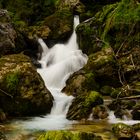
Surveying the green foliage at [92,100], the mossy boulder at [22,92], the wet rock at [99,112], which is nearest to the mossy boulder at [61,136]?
the wet rock at [99,112]

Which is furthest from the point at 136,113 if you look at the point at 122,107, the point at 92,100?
the point at 92,100

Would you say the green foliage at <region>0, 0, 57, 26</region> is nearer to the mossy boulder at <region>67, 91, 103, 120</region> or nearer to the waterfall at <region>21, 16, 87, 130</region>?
the waterfall at <region>21, 16, 87, 130</region>

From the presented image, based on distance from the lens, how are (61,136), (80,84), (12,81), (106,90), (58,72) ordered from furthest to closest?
(58,72)
(80,84)
(106,90)
(12,81)
(61,136)

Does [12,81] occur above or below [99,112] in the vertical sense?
above

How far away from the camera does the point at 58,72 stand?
72.0 feet

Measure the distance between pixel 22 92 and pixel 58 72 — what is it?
17.6ft

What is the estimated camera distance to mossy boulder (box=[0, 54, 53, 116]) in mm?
16578

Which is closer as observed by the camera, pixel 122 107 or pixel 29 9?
pixel 122 107

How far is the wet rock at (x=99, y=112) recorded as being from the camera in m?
15.8

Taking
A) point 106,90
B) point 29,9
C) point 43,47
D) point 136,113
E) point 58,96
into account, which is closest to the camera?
point 136,113

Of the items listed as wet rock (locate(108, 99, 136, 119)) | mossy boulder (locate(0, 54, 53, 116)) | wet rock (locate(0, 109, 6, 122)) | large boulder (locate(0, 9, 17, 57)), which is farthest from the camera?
large boulder (locate(0, 9, 17, 57))

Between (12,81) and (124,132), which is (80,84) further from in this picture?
(124,132)

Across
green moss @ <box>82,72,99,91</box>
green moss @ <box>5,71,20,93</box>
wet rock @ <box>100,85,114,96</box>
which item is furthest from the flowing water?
wet rock @ <box>100,85,114,96</box>

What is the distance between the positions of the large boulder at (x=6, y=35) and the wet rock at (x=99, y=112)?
26.2 feet
